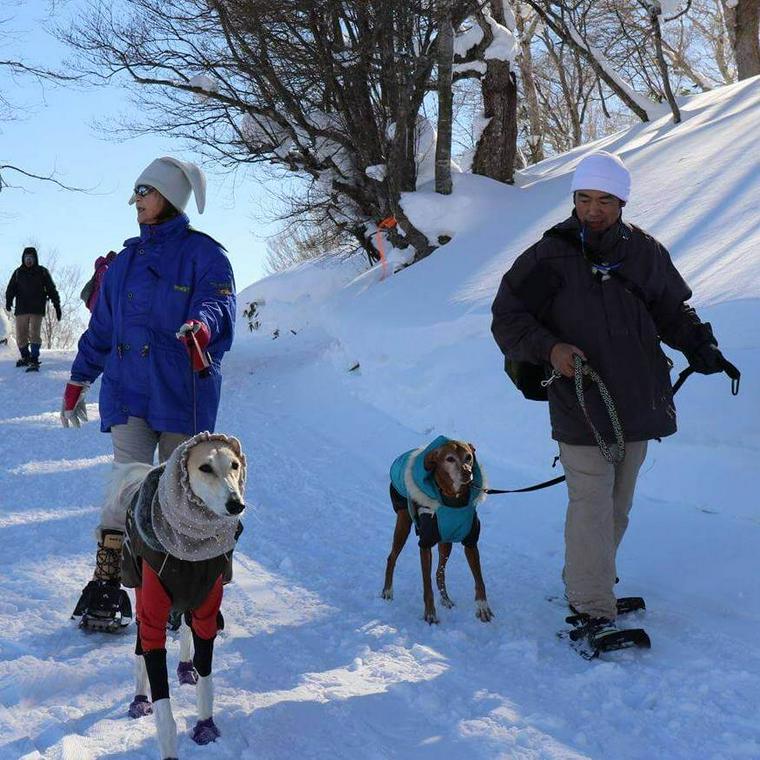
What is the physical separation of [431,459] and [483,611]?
82cm

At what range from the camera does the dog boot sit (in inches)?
165

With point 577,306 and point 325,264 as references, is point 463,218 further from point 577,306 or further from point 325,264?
point 577,306

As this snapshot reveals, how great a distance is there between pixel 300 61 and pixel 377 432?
807 cm

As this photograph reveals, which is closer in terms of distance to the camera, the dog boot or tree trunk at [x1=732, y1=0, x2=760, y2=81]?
the dog boot

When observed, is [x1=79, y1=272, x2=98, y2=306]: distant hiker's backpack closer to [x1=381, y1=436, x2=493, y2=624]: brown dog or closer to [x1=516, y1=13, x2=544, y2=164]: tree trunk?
[x1=381, y1=436, x2=493, y2=624]: brown dog

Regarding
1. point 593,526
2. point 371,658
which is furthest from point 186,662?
point 593,526

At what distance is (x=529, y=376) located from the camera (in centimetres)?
459

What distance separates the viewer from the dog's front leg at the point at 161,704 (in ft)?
9.90

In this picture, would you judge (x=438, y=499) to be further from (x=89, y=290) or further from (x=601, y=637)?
(x=89, y=290)

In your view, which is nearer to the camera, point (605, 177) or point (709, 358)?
point (605, 177)

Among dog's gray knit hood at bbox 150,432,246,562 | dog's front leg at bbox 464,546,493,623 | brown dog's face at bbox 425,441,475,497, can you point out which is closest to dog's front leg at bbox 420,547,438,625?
dog's front leg at bbox 464,546,493,623

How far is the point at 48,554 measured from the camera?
554 centimetres

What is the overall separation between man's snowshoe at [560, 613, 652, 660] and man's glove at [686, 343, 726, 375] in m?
1.27

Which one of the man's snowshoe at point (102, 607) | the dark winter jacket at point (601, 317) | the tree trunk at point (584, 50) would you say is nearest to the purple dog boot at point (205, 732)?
the man's snowshoe at point (102, 607)
